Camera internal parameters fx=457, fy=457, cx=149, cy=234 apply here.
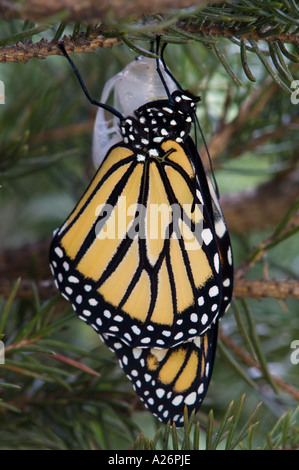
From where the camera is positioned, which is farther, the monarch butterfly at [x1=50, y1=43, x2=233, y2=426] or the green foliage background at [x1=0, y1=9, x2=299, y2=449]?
the monarch butterfly at [x1=50, y1=43, x2=233, y2=426]

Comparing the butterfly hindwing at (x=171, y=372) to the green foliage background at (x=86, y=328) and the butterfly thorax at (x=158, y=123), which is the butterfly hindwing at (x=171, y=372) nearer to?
the green foliage background at (x=86, y=328)

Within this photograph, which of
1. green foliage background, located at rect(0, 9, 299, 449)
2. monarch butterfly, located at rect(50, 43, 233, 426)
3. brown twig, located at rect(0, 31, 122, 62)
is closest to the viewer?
brown twig, located at rect(0, 31, 122, 62)

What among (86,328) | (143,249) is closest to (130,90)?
(143,249)

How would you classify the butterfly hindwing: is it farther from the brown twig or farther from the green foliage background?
the brown twig

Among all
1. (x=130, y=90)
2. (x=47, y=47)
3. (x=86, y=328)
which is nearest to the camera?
(x=47, y=47)

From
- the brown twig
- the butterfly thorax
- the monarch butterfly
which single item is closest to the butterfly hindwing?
the monarch butterfly

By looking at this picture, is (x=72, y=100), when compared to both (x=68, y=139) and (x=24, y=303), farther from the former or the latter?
(x=24, y=303)

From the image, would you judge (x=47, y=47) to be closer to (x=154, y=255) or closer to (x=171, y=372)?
(x=154, y=255)
